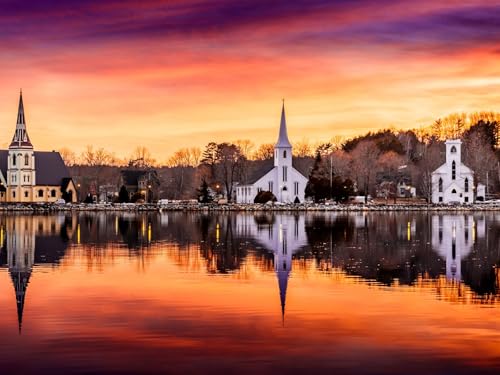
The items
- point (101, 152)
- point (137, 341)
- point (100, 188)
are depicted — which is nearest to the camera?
point (137, 341)

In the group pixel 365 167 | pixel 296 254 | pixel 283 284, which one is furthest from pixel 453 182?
pixel 283 284

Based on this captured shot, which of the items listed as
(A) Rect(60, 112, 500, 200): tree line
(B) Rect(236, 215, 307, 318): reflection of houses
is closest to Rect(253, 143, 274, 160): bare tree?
(A) Rect(60, 112, 500, 200): tree line

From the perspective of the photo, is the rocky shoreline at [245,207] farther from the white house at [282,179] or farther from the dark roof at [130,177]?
the dark roof at [130,177]

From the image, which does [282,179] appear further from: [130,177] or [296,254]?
[296,254]

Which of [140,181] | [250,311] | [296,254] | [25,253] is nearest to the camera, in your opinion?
[250,311]

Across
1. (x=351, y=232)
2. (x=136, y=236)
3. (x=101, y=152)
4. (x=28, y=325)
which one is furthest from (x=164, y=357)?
(x=101, y=152)

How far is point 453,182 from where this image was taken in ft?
402

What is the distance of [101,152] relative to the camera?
18325 centimetres

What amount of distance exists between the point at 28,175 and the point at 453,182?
6178cm

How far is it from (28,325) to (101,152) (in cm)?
16718

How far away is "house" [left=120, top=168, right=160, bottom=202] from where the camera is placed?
486ft

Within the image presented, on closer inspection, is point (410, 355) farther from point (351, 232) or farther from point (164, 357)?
point (351, 232)

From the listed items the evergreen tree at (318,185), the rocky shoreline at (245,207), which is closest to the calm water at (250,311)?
the rocky shoreline at (245,207)

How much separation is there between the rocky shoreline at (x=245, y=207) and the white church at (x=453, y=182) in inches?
245
